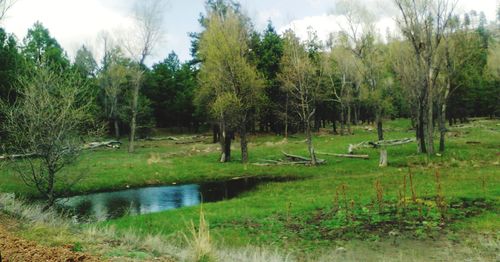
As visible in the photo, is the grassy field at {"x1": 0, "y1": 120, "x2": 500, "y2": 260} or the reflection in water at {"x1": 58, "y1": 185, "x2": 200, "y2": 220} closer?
the grassy field at {"x1": 0, "y1": 120, "x2": 500, "y2": 260}

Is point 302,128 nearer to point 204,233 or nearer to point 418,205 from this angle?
point 418,205

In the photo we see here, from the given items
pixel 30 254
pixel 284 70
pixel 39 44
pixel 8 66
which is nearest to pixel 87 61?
pixel 39 44

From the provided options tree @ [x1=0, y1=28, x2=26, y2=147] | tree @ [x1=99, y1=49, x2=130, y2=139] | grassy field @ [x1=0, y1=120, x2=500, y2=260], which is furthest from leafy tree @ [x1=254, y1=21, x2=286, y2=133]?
tree @ [x1=0, y1=28, x2=26, y2=147]

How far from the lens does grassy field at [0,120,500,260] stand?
1432 centimetres

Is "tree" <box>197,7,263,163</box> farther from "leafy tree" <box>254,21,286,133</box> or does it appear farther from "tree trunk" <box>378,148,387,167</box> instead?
"leafy tree" <box>254,21,286,133</box>

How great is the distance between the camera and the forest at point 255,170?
12812 millimetres

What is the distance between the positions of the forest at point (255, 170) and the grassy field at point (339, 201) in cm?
11

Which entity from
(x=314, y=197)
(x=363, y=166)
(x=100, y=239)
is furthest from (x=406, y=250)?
(x=363, y=166)

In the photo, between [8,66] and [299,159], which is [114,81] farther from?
[299,159]

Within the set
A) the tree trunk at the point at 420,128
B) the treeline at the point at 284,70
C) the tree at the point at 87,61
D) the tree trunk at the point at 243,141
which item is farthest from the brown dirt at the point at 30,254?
the tree at the point at 87,61

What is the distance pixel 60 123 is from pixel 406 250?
51.5 feet

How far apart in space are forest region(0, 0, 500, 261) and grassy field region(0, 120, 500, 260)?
105 millimetres

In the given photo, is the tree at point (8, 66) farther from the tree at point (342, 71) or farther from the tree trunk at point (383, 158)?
the tree at point (342, 71)

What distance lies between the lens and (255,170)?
120 ft
